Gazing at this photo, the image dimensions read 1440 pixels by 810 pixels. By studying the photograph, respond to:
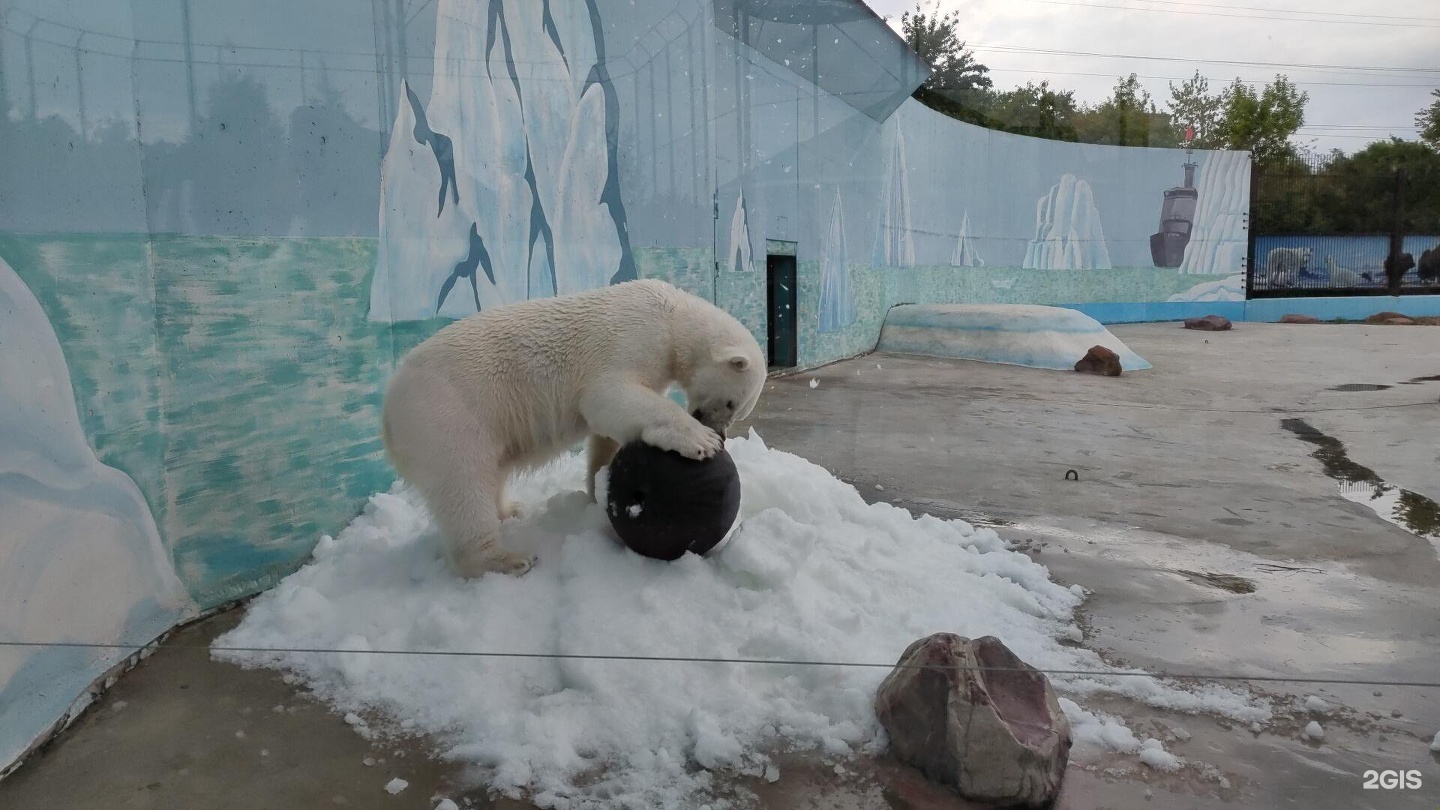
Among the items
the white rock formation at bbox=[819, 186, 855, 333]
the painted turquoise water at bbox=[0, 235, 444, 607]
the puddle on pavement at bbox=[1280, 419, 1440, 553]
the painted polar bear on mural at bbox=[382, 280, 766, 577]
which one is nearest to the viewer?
the painted turquoise water at bbox=[0, 235, 444, 607]

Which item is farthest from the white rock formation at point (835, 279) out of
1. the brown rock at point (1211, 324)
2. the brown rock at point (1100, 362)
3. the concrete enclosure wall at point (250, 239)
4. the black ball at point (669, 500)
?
the brown rock at point (1211, 324)

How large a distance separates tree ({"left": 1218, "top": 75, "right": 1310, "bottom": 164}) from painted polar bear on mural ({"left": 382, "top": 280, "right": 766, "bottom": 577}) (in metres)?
24.2

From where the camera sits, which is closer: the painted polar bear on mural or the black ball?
the black ball

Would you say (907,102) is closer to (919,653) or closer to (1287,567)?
(1287,567)

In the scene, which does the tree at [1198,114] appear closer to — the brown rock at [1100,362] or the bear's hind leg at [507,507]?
the brown rock at [1100,362]

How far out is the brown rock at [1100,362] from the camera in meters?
10.6

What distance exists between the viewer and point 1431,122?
1037cm

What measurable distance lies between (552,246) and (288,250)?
209cm

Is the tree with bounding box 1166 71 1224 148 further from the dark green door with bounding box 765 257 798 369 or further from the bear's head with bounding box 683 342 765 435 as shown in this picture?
the bear's head with bounding box 683 342 765 435

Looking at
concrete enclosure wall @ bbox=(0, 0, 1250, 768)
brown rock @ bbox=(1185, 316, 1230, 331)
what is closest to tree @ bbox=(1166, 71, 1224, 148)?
brown rock @ bbox=(1185, 316, 1230, 331)

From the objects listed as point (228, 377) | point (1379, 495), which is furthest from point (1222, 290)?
point (228, 377)

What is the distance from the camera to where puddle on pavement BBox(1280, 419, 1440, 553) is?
4422 millimetres

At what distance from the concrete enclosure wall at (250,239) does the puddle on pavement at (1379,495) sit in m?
4.74

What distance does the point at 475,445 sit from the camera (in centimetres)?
290
